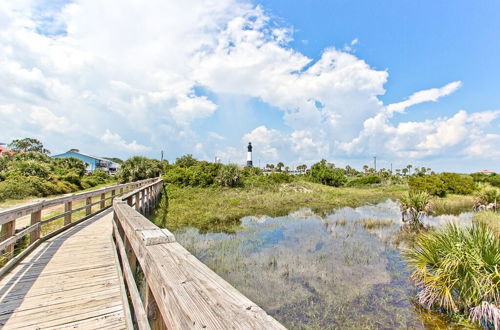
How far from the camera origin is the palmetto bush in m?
4.51

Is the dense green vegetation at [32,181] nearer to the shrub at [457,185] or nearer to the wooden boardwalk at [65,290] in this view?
the wooden boardwalk at [65,290]

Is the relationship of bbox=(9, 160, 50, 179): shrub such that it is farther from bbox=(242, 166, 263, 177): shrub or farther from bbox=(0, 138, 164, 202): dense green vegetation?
bbox=(242, 166, 263, 177): shrub

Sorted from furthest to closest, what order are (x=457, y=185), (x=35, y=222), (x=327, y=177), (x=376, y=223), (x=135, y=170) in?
(x=327, y=177), (x=135, y=170), (x=457, y=185), (x=376, y=223), (x=35, y=222)

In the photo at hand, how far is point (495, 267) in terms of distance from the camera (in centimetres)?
451

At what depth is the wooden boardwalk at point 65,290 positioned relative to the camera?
262cm

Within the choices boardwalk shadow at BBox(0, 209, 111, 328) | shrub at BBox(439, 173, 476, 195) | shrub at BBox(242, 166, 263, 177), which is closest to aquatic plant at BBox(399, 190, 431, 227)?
boardwalk shadow at BBox(0, 209, 111, 328)

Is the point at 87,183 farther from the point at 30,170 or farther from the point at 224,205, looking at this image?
the point at 224,205

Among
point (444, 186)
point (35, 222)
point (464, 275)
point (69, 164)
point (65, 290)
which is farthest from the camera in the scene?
point (69, 164)

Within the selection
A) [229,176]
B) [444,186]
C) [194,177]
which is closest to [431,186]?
[444,186]

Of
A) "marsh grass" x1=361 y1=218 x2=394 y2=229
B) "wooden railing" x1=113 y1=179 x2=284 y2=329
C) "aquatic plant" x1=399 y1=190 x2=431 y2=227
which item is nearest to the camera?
"wooden railing" x1=113 y1=179 x2=284 y2=329

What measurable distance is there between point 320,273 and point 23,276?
6780 millimetres

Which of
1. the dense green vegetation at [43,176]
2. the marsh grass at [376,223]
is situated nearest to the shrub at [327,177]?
the dense green vegetation at [43,176]

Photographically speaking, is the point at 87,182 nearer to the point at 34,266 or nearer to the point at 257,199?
the point at 257,199

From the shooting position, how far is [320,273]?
7.14 metres
